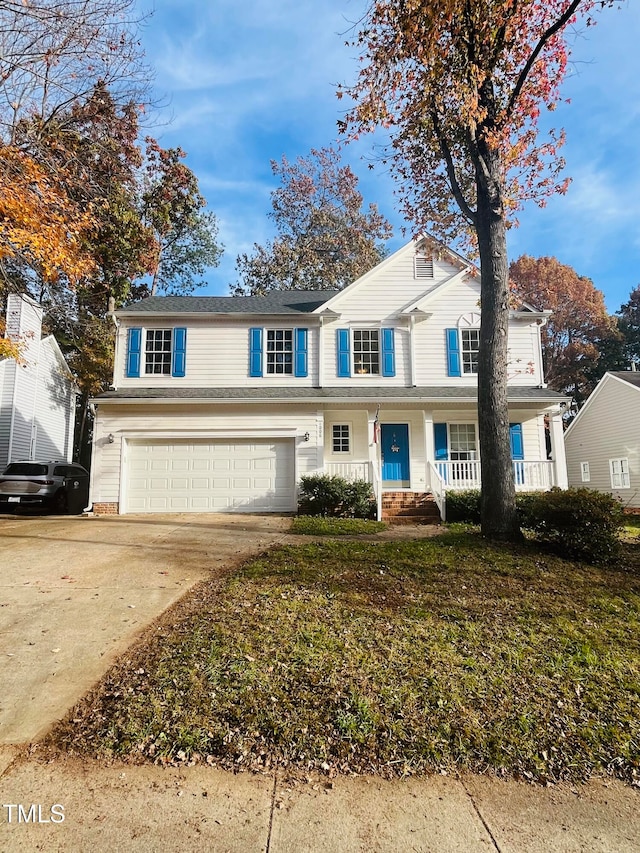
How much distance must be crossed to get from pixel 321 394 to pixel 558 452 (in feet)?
22.5

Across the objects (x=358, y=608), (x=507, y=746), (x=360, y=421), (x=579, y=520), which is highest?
(x=360, y=421)

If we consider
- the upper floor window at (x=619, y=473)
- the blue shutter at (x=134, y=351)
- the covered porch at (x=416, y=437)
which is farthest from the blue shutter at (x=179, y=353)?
the upper floor window at (x=619, y=473)

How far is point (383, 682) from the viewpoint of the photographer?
321 cm

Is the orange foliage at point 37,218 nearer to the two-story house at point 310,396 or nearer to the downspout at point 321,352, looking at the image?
the two-story house at point 310,396

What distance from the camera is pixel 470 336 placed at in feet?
48.0

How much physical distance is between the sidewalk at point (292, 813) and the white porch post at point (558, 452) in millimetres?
11187

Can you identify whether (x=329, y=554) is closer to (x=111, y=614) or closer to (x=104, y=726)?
(x=111, y=614)

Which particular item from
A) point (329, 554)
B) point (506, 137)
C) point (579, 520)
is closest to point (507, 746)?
point (329, 554)

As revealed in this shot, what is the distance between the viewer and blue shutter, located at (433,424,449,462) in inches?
551

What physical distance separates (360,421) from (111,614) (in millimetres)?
10382

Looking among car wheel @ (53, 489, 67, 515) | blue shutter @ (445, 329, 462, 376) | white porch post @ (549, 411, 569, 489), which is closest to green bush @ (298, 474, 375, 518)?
blue shutter @ (445, 329, 462, 376)

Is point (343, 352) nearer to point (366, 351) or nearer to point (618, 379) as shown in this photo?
point (366, 351)

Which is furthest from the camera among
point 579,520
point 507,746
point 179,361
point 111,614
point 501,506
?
point 179,361

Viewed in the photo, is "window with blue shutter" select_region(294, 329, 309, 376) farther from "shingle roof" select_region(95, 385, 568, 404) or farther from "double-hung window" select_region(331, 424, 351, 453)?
"double-hung window" select_region(331, 424, 351, 453)
